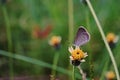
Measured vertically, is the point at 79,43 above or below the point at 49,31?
below

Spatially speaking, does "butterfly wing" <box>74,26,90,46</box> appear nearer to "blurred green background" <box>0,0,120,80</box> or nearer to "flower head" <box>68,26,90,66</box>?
"flower head" <box>68,26,90,66</box>

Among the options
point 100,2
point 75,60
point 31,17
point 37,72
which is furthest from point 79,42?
point 31,17

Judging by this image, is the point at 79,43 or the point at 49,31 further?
the point at 49,31

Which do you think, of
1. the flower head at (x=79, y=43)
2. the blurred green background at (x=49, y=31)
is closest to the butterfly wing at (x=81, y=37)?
the flower head at (x=79, y=43)

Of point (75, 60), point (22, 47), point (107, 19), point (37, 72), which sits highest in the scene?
point (107, 19)

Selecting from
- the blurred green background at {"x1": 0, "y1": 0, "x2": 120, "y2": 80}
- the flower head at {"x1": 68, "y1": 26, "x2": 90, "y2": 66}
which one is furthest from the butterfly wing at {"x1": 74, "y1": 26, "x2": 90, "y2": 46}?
the blurred green background at {"x1": 0, "y1": 0, "x2": 120, "y2": 80}

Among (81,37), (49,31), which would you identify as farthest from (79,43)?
(49,31)

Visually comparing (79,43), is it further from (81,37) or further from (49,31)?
(49,31)

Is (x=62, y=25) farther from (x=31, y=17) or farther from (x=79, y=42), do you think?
(x=79, y=42)
